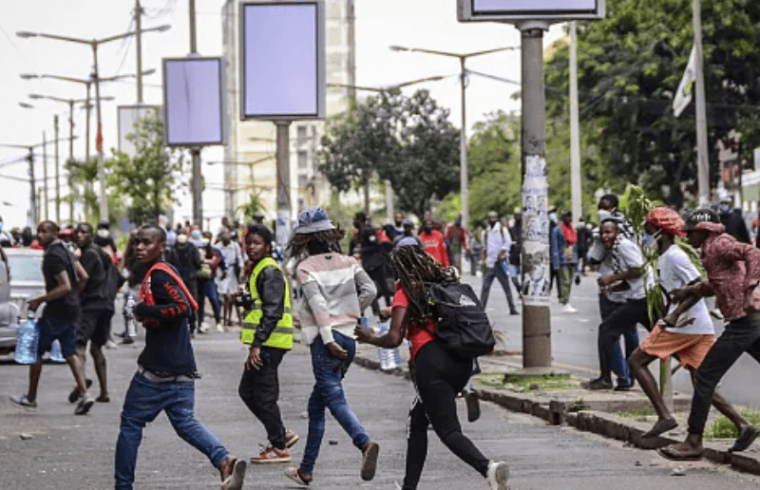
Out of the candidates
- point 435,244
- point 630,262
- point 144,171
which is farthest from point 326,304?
point 144,171

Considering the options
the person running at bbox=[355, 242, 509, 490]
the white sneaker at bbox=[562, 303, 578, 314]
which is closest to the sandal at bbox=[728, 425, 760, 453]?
the person running at bbox=[355, 242, 509, 490]

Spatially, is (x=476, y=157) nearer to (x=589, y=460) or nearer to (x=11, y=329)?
(x=11, y=329)

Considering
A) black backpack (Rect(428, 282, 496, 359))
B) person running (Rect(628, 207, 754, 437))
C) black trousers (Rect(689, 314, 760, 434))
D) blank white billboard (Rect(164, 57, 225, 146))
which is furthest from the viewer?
blank white billboard (Rect(164, 57, 225, 146))

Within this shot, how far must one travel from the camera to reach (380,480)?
1114cm

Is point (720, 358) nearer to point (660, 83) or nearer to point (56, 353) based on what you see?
point (56, 353)

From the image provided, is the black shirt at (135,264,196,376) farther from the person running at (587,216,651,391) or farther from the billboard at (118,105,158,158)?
the billboard at (118,105,158,158)

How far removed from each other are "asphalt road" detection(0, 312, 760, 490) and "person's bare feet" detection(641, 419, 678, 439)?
17 cm

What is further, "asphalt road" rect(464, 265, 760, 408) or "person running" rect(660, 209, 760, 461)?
"asphalt road" rect(464, 265, 760, 408)

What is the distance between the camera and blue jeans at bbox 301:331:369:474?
11.0 meters

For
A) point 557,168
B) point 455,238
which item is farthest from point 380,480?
point 557,168

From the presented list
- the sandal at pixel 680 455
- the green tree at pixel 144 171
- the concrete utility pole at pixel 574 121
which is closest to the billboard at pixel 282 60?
the sandal at pixel 680 455

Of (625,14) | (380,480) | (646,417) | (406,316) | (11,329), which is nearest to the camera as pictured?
(406,316)

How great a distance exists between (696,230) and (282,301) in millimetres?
2679

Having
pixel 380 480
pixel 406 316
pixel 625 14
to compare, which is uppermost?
pixel 625 14
